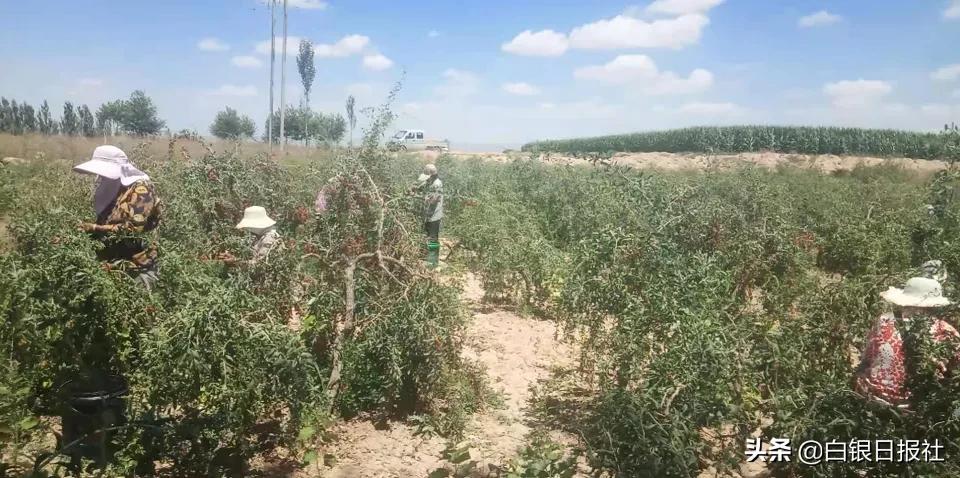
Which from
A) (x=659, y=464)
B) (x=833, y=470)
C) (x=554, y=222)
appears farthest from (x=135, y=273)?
(x=554, y=222)

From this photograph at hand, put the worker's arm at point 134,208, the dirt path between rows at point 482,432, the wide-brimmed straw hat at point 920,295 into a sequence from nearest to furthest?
1. the wide-brimmed straw hat at point 920,295
2. the worker's arm at point 134,208
3. the dirt path between rows at point 482,432

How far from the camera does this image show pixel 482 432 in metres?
4.34

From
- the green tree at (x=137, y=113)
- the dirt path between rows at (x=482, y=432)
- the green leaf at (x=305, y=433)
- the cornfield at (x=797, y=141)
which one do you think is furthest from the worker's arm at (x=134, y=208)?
the green tree at (x=137, y=113)

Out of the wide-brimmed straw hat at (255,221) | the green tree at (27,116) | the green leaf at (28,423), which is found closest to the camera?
the green leaf at (28,423)

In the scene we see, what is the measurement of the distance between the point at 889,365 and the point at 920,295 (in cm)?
48

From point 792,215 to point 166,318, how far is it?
913cm

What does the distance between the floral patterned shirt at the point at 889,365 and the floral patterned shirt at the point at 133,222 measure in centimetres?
Result: 387

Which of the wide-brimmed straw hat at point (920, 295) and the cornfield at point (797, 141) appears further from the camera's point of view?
the cornfield at point (797, 141)

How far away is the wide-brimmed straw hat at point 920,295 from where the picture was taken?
3.18 metres

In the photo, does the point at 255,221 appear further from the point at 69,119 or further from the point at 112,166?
the point at 69,119

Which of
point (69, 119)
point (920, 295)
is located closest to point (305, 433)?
point (920, 295)

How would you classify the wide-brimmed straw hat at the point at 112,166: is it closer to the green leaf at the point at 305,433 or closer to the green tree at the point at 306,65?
the green leaf at the point at 305,433

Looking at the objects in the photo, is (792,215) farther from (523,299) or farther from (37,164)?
(37,164)

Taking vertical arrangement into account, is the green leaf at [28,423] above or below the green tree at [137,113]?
below
